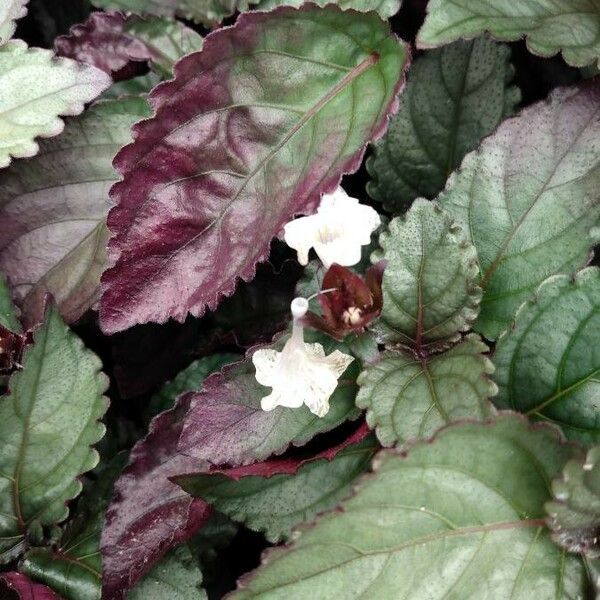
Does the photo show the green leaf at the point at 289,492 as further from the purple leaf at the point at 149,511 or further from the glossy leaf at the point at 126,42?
the glossy leaf at the point at 126,42

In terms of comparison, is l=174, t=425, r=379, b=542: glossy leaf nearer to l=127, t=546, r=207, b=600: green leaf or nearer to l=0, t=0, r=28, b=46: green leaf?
l=127, t=546, r=207, b=600: green leaf

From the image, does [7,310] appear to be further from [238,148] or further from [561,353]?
[561,353]

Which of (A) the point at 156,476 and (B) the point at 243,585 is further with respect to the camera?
(A) the point at 156,476

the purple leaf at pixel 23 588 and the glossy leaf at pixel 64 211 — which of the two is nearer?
the purple leaf at pixel 23 588

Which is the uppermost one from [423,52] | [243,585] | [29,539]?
[423,52]

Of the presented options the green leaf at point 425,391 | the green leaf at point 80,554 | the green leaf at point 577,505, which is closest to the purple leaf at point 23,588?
the green leaf at point 80,554

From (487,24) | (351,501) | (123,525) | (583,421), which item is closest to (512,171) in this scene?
(487,24)

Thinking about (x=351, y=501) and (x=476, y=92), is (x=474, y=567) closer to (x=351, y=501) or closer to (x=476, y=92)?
(x=351, y=501)

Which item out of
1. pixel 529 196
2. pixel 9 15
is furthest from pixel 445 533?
pixel 9 15
